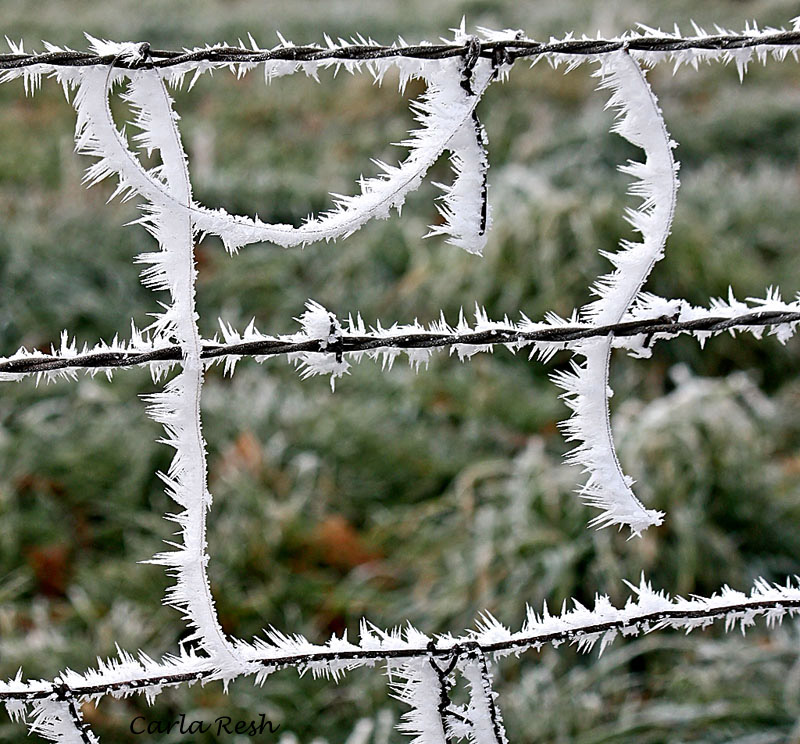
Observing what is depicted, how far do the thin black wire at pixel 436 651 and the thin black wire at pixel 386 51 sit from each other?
531mm

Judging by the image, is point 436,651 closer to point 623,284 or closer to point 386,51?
point 623,284

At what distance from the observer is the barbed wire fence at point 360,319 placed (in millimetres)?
769

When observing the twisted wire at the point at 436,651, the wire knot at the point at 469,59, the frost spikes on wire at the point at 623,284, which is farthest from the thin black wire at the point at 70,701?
the wire knot at the point at 469,59

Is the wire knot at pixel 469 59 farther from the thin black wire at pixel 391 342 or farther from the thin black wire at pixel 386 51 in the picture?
the thin black wire at pixel 391 342

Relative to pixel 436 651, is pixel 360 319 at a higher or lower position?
higher

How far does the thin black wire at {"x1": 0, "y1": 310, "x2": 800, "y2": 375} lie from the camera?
31.4 inches

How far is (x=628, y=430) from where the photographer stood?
238 centimetres

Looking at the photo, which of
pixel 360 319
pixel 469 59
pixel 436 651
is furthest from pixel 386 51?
pixel 436 651

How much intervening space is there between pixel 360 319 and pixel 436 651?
1.06ft

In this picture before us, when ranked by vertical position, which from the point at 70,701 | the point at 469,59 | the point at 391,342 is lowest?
the point at 70,701

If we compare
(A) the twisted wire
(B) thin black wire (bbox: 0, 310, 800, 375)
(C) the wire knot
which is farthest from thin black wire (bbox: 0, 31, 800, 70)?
(A) the twisted wire

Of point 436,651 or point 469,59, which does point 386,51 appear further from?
point 436,651

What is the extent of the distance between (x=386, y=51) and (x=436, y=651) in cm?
55

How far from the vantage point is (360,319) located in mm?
785
